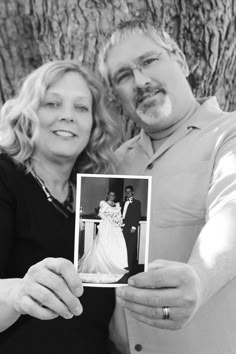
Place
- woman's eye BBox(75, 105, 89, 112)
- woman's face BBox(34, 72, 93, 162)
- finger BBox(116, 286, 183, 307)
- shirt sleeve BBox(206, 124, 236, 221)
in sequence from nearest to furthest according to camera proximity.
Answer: finger BBox(116, 286, 183, 307) → shirt sleeve BBox(206, 124, 236, 221) → woman's face BBox(34, 72, 93, 162) → woman's eye BBox(75, 105, 89, 112)

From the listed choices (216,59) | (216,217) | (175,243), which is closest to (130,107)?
(216,59)

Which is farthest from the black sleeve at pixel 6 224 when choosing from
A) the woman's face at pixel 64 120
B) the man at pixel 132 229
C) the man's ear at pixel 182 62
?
the man's ear at pixel 182 62

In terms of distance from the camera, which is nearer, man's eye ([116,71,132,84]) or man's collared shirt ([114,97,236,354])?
man's collared shirt ([114,97,236,354])

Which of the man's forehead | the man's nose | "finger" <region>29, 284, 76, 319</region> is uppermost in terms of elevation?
the man's forehead

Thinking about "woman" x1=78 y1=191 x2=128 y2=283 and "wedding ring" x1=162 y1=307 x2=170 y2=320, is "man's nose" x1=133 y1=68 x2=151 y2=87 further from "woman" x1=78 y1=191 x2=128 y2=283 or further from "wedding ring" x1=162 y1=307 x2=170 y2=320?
"wedding ring" x1=162 y1=307 x2=170 y2=320

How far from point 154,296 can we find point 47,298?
11.1 inches

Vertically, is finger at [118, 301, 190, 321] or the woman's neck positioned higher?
the woman's neck

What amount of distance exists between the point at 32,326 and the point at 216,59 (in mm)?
1611

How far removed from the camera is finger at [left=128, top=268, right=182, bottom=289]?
4.59ft

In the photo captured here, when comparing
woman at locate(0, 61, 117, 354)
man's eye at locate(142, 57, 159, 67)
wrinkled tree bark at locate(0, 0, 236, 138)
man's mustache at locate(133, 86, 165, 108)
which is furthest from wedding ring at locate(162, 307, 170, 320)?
wrinkled tree bark at locate(0, 0, 236, 138)

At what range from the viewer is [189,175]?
2148mm

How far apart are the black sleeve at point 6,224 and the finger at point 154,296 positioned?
63 cm

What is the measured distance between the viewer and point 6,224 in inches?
76.7

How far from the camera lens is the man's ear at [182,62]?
8.62 ft
